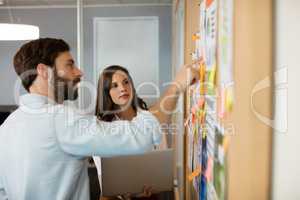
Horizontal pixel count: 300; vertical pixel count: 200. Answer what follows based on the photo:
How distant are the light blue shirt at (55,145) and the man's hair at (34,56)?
9 centimetres

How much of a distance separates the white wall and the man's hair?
90 cm

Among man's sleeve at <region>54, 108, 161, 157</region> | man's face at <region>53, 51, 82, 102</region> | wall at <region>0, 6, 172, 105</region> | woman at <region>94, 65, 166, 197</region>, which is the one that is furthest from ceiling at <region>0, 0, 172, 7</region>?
man's sleeve at <region>54, 108, 161, 157</region>

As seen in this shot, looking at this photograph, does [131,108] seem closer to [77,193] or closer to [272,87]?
[77,193]

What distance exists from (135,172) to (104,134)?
0.68m

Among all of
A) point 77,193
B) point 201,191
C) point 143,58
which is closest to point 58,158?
point 77,193

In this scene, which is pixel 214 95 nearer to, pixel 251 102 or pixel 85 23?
pixel 251 102

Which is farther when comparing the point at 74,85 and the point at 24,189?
the point at 74,85

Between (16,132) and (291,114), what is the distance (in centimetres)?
96

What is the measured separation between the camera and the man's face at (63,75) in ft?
4.24

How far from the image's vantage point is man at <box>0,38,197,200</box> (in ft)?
3.64

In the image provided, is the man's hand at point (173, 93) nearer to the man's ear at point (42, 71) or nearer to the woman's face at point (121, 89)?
the man's ear at point (42, 71)

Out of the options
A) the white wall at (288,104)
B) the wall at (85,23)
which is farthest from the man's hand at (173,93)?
the wall at (85,23)

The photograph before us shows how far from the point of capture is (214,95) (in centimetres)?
94

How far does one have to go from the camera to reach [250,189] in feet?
2.18
